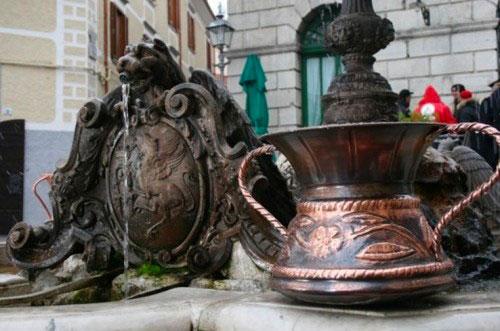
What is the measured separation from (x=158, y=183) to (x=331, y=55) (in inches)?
413

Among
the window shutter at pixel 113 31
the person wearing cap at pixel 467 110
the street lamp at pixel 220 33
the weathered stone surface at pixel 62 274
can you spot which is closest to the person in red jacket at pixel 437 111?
the person wearing cap at pixel 467 110

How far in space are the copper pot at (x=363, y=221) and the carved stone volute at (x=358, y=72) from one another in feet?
4.69

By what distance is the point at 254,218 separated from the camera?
252 centimetres

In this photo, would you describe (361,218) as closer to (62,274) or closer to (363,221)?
(363,221)

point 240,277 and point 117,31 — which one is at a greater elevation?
point 117,31

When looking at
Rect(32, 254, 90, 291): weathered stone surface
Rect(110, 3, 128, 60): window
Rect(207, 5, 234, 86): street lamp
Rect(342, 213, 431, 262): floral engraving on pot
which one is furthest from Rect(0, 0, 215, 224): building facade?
Rect(342, 213, 431, 262): floral engraving on pot

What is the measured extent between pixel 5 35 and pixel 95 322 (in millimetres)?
14570

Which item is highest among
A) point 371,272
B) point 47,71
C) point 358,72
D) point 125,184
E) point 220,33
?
point 47,71

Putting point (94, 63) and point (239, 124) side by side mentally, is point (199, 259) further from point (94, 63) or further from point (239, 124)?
point (94, 63)

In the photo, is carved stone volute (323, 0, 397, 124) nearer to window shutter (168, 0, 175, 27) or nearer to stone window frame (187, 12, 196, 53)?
window shutter (168, 0, 175, 27)

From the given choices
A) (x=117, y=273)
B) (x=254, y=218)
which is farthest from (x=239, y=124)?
(x=117, y=273)

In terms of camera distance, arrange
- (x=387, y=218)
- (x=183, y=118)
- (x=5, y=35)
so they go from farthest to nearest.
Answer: (x=5, y=35) → (x=183, y=118) → (x=387, y=218)

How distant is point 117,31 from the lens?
18.2m

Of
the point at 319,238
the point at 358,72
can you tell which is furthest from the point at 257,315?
the point at 358,72
